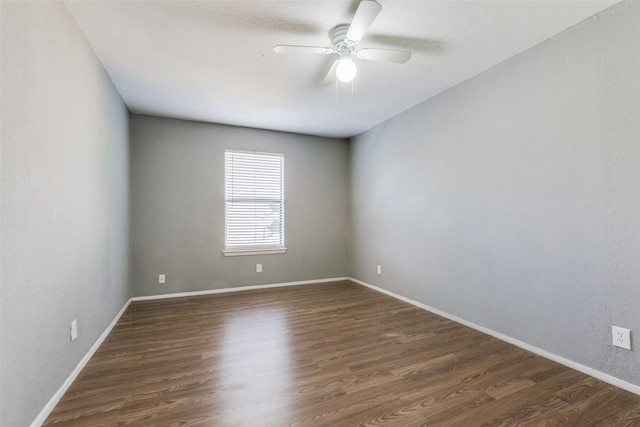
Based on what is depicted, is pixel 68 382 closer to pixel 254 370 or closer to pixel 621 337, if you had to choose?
pixel 254 370

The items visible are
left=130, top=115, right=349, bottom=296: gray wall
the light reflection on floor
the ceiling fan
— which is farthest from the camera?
left=130, top=115, right=349, bottom=296: gray wall

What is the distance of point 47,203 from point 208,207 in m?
2.50

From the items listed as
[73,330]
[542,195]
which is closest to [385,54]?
[542,195]

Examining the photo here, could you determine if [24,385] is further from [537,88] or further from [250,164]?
[537,88]

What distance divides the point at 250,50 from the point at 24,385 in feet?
8.15

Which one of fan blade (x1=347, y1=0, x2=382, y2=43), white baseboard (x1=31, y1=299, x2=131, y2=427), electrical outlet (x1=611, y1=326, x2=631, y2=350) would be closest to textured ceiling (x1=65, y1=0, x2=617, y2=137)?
fan blade (x1=347, y1=0, x2=382, y2=43)

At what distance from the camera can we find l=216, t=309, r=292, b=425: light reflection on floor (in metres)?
1.61

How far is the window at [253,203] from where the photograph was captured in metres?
4.21

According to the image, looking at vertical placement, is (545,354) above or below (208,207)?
below

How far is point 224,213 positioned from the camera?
416 centimetres

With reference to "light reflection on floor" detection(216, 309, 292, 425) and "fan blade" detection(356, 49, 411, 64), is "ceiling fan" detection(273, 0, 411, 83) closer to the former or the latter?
"fan blade" detection(356, 49, 411, 64)

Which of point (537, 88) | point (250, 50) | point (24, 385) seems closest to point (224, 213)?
point (250, 50)

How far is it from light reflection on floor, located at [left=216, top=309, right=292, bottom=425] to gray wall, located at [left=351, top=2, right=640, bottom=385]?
1.87m

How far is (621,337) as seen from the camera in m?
1.82
